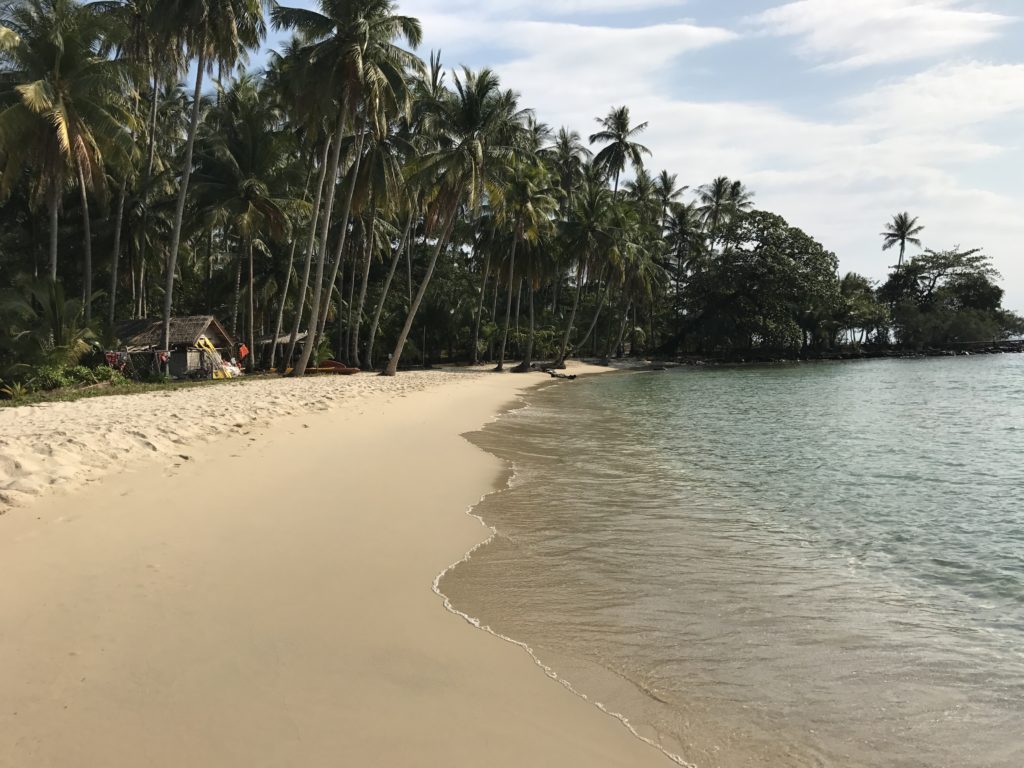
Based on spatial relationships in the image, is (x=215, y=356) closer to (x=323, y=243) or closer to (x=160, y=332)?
(x=160, y=332)

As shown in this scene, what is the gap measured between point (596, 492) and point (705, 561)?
2.56m

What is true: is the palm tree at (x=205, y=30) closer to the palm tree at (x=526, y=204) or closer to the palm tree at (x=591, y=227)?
the palm tree at (x=526, y=204)

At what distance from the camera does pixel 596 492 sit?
26.1 ft

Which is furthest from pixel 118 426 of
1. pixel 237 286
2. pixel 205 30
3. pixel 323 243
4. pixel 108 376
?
pixel 237 286

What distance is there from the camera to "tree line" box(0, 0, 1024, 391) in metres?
19.7

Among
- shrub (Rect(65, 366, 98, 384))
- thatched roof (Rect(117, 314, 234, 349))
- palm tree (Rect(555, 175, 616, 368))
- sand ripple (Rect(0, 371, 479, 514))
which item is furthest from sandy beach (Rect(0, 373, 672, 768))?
palm tree (Rect(555, 175, 616, 368))

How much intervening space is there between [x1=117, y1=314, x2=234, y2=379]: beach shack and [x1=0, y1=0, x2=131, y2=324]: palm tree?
10.8ft

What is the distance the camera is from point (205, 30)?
20266mm

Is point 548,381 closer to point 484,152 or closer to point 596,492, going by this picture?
point 484,152

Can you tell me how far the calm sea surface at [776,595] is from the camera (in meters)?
3.14

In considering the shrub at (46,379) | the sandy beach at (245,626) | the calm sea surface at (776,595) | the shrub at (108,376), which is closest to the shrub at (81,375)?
the shrub at (108,376)

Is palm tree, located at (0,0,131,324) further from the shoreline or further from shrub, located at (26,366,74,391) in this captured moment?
the shoreline

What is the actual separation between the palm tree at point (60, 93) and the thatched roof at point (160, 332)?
3215 millimetres

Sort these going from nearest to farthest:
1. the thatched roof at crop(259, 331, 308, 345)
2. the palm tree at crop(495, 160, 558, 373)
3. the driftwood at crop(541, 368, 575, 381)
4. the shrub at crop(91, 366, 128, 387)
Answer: the shrub at crop(91, 366, 128, 387), the thatched roof at crop(259, 331, 308, 345), the palm tree at crop(495, 160, 558, 373), the driftwood at crop(541, 368, 575, 381)
